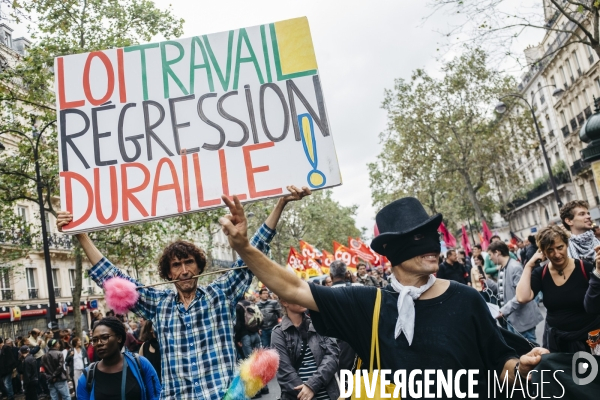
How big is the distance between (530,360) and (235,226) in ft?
4.54

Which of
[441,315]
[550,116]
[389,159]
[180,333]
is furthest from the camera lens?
[550,116]

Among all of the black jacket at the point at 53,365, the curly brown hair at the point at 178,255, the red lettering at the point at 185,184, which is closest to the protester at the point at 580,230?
the curly brown hair at the point at 178,255

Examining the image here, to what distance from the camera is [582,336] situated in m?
4.51

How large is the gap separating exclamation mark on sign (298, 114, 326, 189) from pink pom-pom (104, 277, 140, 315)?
4.08ft

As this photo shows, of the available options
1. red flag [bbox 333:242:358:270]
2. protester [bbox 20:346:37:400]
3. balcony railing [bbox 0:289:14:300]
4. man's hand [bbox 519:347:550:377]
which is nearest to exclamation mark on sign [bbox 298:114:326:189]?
man's hand [bbox 519:347:550:377]

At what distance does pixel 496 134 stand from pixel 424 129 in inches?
203

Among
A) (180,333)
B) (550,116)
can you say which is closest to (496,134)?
(550,116)

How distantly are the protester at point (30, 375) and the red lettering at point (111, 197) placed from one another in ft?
40.7

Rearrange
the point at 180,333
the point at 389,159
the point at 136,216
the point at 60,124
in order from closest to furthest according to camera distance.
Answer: the point at 180,333 < the point at 136,216 < the point at 60,124 < the point at 389,159

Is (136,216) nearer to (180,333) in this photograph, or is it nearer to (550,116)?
(180,333)

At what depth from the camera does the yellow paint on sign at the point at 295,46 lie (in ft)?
12.9

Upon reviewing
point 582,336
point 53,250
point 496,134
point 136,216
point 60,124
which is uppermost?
point 496,134

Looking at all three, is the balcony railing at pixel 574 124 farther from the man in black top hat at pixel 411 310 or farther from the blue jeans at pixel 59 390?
the man in black top hat at pixel 411 310

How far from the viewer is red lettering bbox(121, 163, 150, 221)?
144 inches
